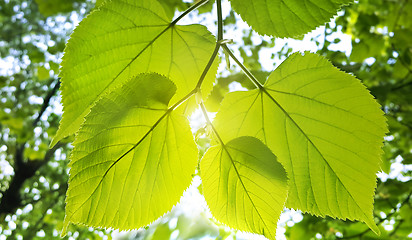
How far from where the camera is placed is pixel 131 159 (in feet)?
1.05

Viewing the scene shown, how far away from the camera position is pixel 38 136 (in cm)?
590

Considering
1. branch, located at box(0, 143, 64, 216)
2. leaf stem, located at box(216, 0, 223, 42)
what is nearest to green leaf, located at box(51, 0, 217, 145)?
leaf stem, located at box(216, 0, 223, 42)

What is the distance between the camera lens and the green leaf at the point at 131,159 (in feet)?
0.95

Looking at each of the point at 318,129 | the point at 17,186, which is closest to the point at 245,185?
the point at 318,129

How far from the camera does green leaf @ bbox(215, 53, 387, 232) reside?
34 centimetres

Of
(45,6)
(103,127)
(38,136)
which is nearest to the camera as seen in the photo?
(103,127)

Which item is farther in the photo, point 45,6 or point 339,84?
point 45,6

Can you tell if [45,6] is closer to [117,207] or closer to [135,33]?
[135,33]

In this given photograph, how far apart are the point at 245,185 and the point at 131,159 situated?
13 cm

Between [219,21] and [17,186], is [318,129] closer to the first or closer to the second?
[219,21]

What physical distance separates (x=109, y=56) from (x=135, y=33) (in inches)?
1.7

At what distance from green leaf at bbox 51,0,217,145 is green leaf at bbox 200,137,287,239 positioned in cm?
9

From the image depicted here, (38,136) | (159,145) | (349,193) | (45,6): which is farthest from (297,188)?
(38,136)

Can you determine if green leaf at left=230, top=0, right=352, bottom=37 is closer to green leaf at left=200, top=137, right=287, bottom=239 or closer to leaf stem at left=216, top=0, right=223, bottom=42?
leaf stem at left=216, top=0, right=223, bottom=42
